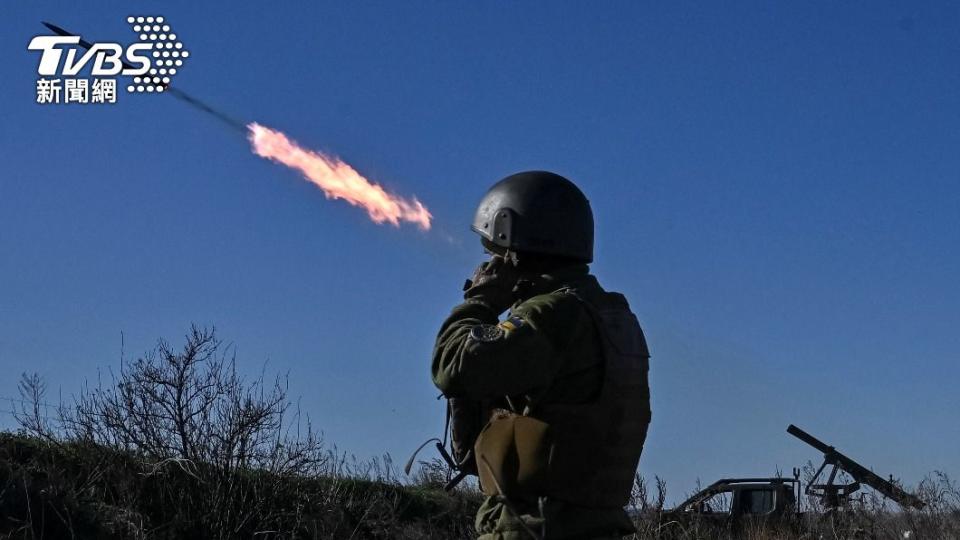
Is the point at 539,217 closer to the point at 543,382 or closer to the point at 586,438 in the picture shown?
the point at 543,382

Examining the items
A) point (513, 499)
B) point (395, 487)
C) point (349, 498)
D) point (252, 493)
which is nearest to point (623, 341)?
point (513, 499)

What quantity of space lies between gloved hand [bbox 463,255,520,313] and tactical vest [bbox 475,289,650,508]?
0.26 m

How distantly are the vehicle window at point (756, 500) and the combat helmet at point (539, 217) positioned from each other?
14.9m

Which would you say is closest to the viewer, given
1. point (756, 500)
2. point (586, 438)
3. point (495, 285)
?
point (586, 438)

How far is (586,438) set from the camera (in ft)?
13.0

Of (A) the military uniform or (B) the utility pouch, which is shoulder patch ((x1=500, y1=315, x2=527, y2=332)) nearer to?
(A) the military uniform

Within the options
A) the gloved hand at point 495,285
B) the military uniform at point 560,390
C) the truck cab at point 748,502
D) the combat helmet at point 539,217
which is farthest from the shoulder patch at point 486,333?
the truck cab at point 748,502

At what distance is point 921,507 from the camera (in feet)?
53.8

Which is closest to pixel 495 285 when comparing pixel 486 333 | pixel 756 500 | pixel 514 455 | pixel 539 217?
pixel 539 217

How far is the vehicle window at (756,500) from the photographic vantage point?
1841 cm

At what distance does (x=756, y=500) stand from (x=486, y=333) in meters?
15.6

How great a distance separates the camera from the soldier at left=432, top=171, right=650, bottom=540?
3.87 meters

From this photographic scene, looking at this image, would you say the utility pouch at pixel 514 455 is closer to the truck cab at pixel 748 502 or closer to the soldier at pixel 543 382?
the soldier at pixel 543 382

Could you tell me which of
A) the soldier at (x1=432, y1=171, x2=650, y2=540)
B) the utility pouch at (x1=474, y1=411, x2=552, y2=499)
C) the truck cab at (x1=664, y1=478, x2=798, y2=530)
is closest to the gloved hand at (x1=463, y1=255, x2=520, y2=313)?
the soldier at (x1=432, y1=171, x2=650, y2=540)
